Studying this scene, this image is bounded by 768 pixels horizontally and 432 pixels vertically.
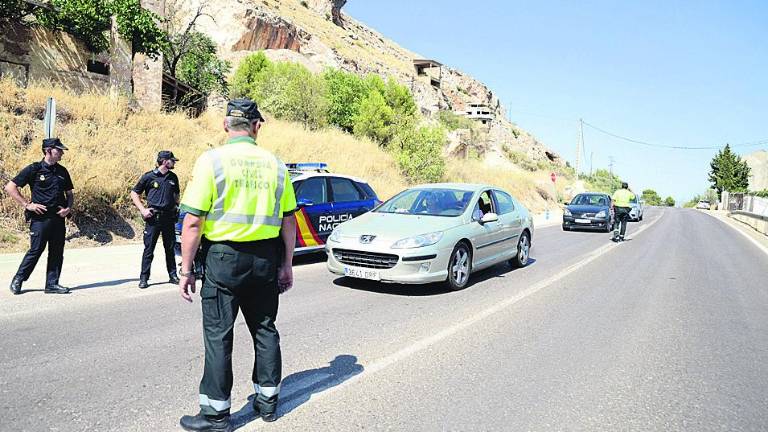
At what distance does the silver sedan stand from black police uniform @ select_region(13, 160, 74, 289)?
3.44 meters

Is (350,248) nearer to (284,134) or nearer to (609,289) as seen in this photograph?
(609,289)

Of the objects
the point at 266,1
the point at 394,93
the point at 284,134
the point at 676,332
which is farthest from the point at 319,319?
the point at 266,1

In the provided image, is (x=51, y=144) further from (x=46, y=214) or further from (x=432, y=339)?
(x=432, y=339)

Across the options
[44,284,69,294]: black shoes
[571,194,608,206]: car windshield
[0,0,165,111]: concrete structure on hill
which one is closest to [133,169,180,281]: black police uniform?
[44,284,69,294]: black shoes

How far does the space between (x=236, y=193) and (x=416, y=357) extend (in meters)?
2.41

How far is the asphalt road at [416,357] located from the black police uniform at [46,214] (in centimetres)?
39

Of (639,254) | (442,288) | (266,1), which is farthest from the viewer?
(266,1)

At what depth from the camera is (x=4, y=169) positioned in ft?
36.0

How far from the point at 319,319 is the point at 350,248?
1.60 metres

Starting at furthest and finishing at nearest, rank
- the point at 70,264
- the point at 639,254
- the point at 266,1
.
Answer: the point at 266,1 < the point at 639,254 < the point at 70,264

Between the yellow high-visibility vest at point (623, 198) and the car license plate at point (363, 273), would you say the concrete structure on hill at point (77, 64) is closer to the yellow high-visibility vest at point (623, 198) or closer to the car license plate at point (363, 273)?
the car license plate at point (363, 273)

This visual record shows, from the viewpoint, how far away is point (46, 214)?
6.45 metres

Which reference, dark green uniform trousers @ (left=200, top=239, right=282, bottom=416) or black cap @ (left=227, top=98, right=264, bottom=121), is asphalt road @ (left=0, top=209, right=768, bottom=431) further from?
black cap @ (left=227, top=98, right=264, bottom=121)

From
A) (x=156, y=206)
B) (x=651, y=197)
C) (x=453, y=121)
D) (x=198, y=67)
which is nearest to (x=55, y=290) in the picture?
(x=156, y=206)
